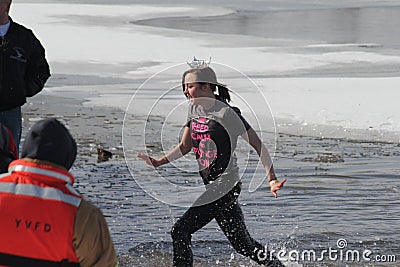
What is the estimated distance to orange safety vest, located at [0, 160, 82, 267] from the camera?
8.87 feet

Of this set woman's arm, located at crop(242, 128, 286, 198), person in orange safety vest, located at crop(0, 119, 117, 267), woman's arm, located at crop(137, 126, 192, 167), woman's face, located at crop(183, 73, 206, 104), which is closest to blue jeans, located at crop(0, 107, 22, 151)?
woman's arm, located at crop(137, 126, 192, 167)

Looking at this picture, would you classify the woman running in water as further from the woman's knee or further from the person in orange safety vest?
the person in orange safety vest

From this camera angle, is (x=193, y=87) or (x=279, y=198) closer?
(x=193, y=87)

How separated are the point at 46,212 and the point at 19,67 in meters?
2.75

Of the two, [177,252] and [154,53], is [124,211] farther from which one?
[154,53]

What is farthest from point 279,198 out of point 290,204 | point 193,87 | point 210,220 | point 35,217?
point 35,217

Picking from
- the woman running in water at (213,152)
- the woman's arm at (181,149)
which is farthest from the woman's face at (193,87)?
the woman's arm at (181,149)

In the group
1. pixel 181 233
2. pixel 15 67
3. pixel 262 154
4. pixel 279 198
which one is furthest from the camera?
pixel 279 198

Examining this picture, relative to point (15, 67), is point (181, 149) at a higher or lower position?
lower

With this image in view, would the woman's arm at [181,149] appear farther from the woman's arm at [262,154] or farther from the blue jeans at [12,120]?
the blue jeans at [12,120]

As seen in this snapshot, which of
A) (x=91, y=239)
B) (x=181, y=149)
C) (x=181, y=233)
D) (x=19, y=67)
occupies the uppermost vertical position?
(x=91, y=239)

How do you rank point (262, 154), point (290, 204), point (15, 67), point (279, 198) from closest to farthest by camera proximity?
1. point (262, 154)
2. point (15, 67)
3. point (290, 204)
4. point (279, 198)

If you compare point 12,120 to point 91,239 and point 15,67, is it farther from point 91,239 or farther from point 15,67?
point 91,239

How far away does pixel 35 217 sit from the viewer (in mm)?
2701
